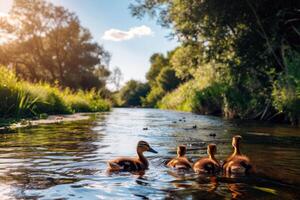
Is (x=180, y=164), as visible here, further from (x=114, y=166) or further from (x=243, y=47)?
(x=243, y=47)

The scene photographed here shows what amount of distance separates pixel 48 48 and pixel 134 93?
45020 mm

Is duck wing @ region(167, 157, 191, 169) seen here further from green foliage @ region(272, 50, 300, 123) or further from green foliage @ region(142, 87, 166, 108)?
green foliage @ region(142, 87, 166, 108)

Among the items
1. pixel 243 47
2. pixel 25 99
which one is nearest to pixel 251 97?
pixel 243 47

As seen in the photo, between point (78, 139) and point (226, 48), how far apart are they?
17.4m

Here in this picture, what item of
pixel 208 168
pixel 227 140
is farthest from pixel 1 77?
pixel 208 168

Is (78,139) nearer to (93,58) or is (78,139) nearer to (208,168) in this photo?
(208,168)

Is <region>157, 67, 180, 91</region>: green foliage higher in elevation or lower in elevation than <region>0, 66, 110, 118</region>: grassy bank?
higher

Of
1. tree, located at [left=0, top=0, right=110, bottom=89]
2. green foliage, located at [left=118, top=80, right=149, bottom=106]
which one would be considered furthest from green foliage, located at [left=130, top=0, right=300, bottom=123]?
green foliage, located at [left=118, top=80, right=149, bottom=106]

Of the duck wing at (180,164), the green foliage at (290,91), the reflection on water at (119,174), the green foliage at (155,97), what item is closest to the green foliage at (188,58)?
the green foliage at (290,91)

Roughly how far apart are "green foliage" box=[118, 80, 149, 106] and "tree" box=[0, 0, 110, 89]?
4004 cm

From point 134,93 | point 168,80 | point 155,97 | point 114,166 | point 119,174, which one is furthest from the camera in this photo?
point 134,93

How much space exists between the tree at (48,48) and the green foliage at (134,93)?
4004 centimetres

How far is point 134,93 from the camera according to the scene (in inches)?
4163

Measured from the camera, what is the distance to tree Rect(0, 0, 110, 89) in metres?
59.3
